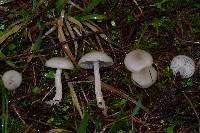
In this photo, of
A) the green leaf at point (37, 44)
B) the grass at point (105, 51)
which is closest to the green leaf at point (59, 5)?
the grass at point (105, 51)

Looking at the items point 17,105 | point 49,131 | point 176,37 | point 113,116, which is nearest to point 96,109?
point 113,116

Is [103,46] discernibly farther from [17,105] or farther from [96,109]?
[17,105]

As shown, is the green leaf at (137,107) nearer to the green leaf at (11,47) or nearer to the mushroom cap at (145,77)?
the mushroom cap at (145,77)

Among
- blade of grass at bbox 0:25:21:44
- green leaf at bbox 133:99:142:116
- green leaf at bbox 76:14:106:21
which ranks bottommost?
green leaf at bbox 133:99:142:116

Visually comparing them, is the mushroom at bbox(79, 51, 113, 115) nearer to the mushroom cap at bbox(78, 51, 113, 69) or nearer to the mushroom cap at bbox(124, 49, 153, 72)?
the mushroom cap at bbox(78, 51, 113, 69)

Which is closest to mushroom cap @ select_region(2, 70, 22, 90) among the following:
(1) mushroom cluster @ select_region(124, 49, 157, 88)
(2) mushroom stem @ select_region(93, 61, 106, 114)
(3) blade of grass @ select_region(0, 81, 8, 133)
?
(3) blade of grass @ select_region(0, 81, 8, 133)

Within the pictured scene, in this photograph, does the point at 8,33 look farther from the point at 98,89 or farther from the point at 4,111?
the point at 98,89
